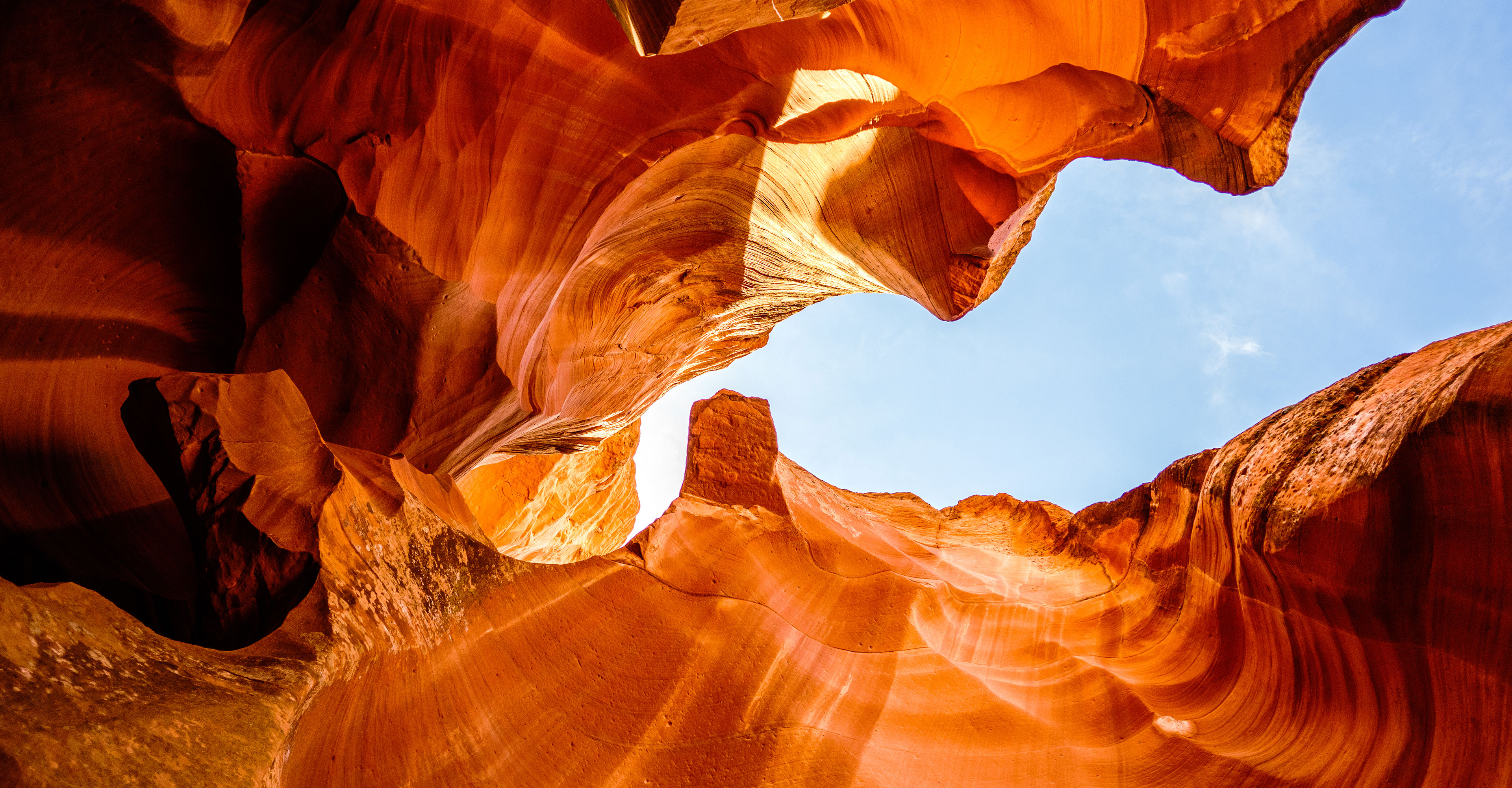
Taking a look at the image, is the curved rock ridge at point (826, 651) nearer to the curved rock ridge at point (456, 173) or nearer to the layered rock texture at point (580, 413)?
the layered rock texture at point (580, 413)

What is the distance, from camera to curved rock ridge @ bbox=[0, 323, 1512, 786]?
263 cm

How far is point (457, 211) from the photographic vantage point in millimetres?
5043

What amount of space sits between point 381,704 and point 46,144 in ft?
11.6

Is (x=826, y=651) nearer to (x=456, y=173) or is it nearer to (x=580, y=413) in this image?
(x=580, y=413)

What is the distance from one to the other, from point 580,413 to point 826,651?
319 centimetres

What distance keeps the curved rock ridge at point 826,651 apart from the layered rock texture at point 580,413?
0.07 feet

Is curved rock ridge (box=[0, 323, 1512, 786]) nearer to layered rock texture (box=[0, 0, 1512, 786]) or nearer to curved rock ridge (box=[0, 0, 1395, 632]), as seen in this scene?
layered rock texture (box=[0, 0, 1512, 786])

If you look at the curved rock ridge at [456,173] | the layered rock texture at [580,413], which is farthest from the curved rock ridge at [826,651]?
the curved rock ridge at [456,173]

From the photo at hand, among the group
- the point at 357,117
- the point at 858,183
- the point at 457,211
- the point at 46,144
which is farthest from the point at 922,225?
the point at 46,144

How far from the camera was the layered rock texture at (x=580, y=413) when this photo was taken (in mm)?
3330

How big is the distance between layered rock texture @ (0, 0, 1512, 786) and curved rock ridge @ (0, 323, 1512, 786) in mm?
22

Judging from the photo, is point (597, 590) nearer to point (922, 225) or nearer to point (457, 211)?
point (457, 211)

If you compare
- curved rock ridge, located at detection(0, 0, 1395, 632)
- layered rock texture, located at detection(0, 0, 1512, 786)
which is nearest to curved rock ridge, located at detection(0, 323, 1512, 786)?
layered rock texture, located at detection(0, 0, 1512, 786)

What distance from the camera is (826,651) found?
492 cm
